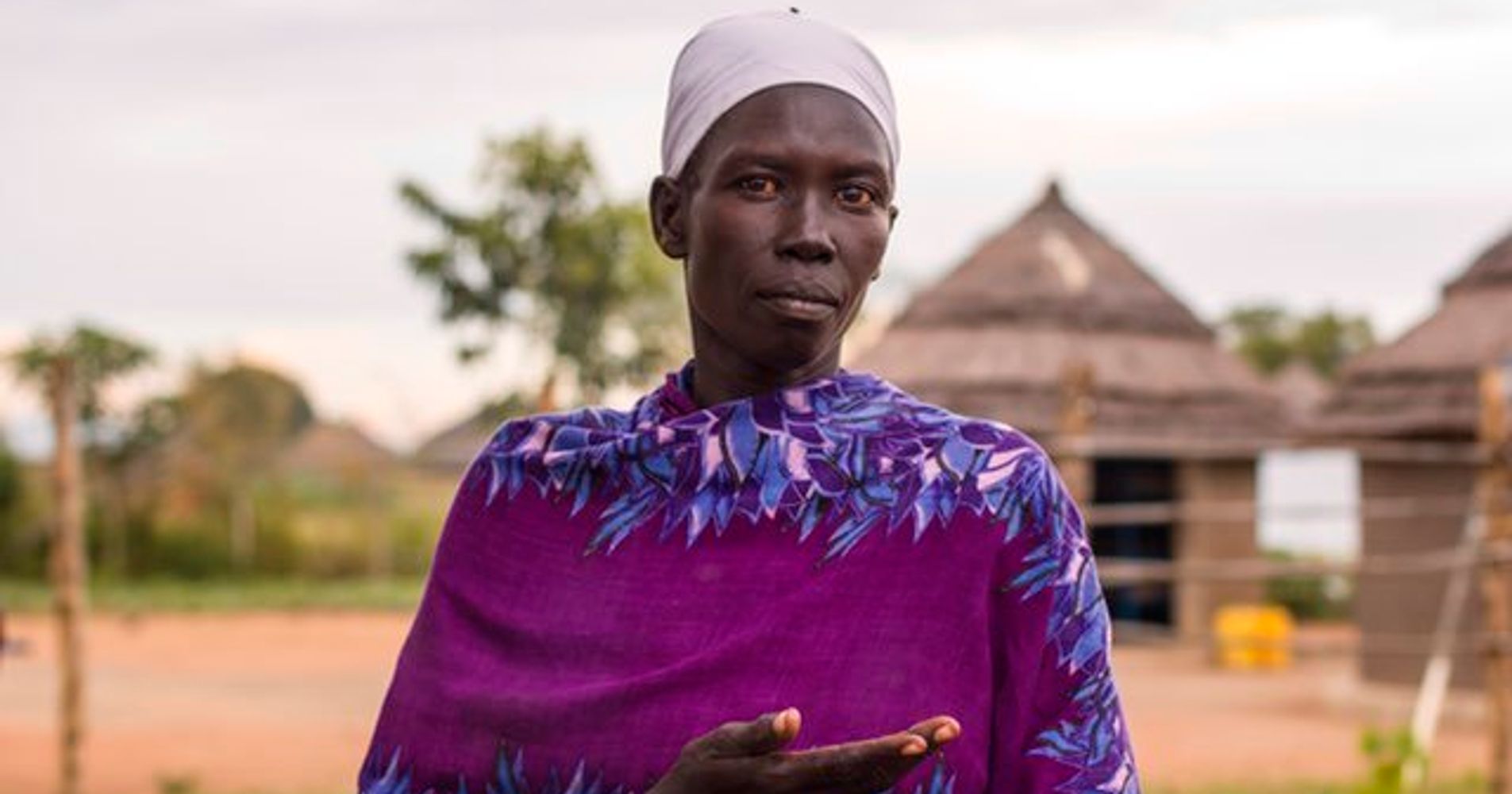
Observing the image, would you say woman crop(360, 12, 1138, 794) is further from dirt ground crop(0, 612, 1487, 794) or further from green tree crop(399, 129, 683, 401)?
green tree crop(399, 129, 683, 401)

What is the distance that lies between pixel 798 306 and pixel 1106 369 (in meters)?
14.2

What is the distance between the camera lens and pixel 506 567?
181cm

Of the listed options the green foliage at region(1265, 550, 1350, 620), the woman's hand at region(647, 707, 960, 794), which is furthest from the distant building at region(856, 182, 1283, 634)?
Answer: the woman's hand at region(647, 707, 960, 794)

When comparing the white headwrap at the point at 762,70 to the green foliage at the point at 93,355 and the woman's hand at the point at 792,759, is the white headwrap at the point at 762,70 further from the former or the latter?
the green foliage at the point at 93,355

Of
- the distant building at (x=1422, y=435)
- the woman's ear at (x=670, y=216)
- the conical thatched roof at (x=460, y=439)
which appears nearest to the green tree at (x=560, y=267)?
the conical thatched roof at (x=460, y=439)

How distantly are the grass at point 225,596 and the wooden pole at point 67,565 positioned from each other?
1177cm

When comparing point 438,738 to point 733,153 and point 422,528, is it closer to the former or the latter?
point 733,153

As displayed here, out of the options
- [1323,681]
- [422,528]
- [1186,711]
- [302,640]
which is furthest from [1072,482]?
[422,528]

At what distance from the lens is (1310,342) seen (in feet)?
105

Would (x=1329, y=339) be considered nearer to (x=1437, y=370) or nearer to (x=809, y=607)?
(x=1437, y=370)

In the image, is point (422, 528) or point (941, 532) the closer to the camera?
point (941, 532)

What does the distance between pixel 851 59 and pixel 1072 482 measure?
23.7 feet

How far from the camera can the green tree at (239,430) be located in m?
23.5

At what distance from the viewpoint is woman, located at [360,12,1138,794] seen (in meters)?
1.63
